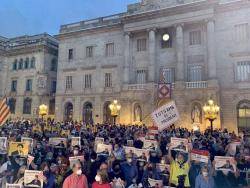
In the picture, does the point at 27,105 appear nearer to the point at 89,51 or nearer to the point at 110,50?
the point at 89,51

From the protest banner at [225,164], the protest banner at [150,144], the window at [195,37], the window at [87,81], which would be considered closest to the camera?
the protest banner at [225,164]

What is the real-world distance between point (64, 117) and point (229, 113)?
20.8 meters

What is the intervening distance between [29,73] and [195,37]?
25.1 m

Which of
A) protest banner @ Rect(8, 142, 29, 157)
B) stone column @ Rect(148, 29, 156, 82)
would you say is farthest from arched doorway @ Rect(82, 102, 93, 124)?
protest banner @ Rect(8, 142, 29, 157)

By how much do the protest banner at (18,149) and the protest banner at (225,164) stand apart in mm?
7126

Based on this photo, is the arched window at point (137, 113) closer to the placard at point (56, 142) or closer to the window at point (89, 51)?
the window at point (89, 51)

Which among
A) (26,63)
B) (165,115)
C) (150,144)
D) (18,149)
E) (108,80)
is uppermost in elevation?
(26,63)

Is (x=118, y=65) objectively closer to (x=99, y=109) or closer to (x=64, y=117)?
(x=99, y=109)

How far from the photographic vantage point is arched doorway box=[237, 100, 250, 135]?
2539 cm

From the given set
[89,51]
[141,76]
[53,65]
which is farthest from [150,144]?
[53,65]

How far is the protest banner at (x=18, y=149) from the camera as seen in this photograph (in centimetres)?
1028

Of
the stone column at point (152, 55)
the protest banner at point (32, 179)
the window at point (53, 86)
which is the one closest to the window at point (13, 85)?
the window at point (53, 86)

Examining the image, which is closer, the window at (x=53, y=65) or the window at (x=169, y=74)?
the window at (x=169, y=74)

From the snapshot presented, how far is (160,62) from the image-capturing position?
97.5 feet
